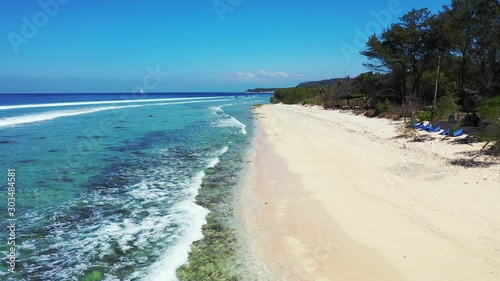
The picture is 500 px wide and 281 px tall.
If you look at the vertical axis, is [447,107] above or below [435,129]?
above

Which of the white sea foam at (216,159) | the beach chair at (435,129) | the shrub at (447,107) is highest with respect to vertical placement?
the shrub at (447,107)

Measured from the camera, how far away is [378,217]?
7281 millimetres

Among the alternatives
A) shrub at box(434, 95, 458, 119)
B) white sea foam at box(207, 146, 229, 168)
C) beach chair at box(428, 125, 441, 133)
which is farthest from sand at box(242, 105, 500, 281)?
shrub at box(434, 95, 458, 119)

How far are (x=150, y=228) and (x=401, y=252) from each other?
4.86 metres

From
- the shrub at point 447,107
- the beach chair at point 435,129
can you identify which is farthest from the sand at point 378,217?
the shrub at point 447,107

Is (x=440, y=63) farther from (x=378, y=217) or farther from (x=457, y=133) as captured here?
(x=378, y=217)

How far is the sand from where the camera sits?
5297 millimetres

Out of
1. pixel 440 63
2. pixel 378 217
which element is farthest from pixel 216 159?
pixel 440 63

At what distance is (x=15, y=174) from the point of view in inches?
462

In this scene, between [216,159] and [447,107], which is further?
[447,107]

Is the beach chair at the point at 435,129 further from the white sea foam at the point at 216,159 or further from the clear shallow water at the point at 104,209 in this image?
the white sea foam at the point at 216,159

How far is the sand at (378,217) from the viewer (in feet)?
17.4

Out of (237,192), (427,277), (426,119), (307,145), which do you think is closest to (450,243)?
(427,277)

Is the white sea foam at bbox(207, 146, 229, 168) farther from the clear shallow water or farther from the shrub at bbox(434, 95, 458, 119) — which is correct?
the shrub at bbox(434, 95, 458, 119)
